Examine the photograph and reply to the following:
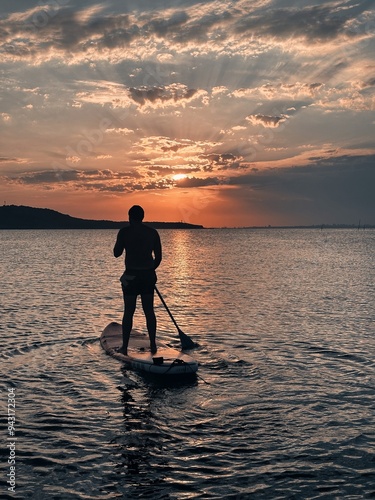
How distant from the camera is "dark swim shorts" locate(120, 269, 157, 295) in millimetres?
11930

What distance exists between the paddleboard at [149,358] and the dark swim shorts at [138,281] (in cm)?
159

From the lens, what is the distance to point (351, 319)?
69.7 ft

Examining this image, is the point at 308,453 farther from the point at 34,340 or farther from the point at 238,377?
the point at 34,340

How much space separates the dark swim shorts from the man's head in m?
1.23

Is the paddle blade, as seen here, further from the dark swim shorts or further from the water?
the dark swim shorts

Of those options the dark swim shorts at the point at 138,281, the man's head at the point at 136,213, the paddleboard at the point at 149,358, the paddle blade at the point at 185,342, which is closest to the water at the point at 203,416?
the paddleboard at the point at 149,358

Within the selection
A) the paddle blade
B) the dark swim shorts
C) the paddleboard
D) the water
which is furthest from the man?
the paddle blade

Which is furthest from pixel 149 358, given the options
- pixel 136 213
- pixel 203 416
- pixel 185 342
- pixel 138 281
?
pixel 136 213

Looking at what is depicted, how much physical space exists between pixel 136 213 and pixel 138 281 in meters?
1.64

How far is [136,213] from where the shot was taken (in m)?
11.8

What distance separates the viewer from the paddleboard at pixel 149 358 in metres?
11.1

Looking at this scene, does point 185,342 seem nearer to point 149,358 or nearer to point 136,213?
point 149,358

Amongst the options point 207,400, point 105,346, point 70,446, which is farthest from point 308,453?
point 105,346

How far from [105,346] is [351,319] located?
11823 millimetres
